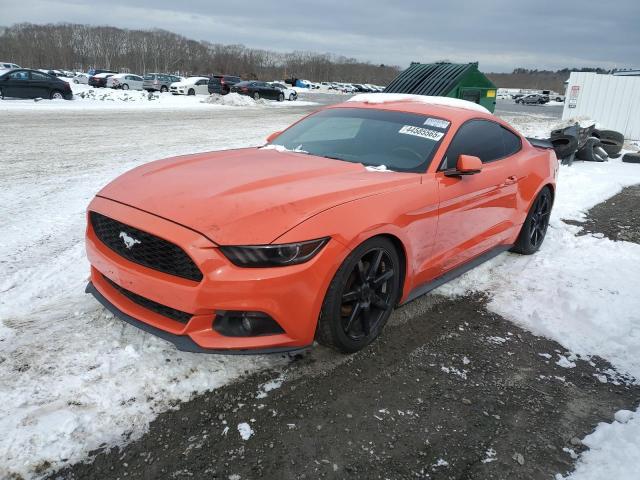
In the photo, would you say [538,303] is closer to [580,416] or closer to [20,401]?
[580,416]

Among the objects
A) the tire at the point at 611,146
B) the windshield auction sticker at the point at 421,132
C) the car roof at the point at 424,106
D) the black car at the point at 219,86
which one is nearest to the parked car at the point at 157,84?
the black car at the point at 219,86

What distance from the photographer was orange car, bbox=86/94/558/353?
247 cm

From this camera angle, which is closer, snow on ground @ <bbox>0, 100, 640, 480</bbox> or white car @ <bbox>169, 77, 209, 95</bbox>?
snow on ground @ <bbox>0, 100, 640, 480</bbox>

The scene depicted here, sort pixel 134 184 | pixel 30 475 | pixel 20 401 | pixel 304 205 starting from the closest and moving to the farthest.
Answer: pixel 30 475
pixel 20 401
pixel 304 205
pixel 134 184

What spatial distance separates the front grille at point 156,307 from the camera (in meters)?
2.57

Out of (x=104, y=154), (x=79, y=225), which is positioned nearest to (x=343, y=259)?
(x=79, y=225)

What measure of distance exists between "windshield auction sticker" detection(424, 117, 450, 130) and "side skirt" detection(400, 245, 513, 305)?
45.8 inches

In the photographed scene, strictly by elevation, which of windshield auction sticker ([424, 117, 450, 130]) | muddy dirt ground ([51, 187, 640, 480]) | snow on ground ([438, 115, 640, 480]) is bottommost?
muddy dirt ground ([51, 187, 640, 480])

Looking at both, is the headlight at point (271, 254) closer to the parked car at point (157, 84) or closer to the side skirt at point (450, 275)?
the side skirt at point (450, 275)

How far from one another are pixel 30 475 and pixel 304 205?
5.88 ft

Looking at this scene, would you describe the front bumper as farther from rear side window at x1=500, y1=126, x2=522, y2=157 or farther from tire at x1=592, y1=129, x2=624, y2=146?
tire at x1=592, y1=129, x2=624, y2=146

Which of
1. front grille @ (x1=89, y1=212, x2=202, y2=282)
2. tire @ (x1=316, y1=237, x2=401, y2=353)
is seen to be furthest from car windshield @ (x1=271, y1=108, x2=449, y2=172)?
front grille @ (x1=89, y1=212, x2=202, y2=282)

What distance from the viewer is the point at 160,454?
7.27 feet

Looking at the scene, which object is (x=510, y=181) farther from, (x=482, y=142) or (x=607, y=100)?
(x=607, y=100)
